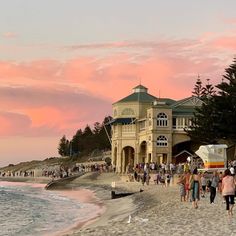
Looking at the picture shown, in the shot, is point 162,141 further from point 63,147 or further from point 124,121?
point 63,147

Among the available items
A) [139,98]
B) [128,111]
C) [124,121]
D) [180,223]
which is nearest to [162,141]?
[124,121]

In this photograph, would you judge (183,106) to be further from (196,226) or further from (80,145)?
(80,145)

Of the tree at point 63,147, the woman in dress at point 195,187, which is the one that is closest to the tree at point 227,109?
the woman in dress at point 195,187

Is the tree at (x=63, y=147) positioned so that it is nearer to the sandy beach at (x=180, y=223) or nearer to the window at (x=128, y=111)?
the window at (x=128, y=111)

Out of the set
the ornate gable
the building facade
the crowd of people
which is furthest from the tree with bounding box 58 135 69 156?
the crowd of people

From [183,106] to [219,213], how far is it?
50758 millimetres

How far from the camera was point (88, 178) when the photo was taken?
241 feet

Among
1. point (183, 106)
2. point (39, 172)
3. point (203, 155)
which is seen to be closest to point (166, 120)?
point (183, 106)

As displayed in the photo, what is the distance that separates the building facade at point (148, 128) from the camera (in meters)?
67.2

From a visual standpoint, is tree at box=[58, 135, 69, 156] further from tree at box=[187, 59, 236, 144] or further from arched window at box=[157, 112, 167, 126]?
Answer: tree at box=[187, 59, 236, 144]

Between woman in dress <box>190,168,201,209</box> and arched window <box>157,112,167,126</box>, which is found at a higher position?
arched window <box>157,112,167,126</box>

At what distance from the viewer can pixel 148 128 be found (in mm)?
69062

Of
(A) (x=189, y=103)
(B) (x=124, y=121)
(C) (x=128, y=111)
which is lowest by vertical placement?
(B) (x=124, y=121)

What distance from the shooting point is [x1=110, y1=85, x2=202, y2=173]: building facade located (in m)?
67.2
